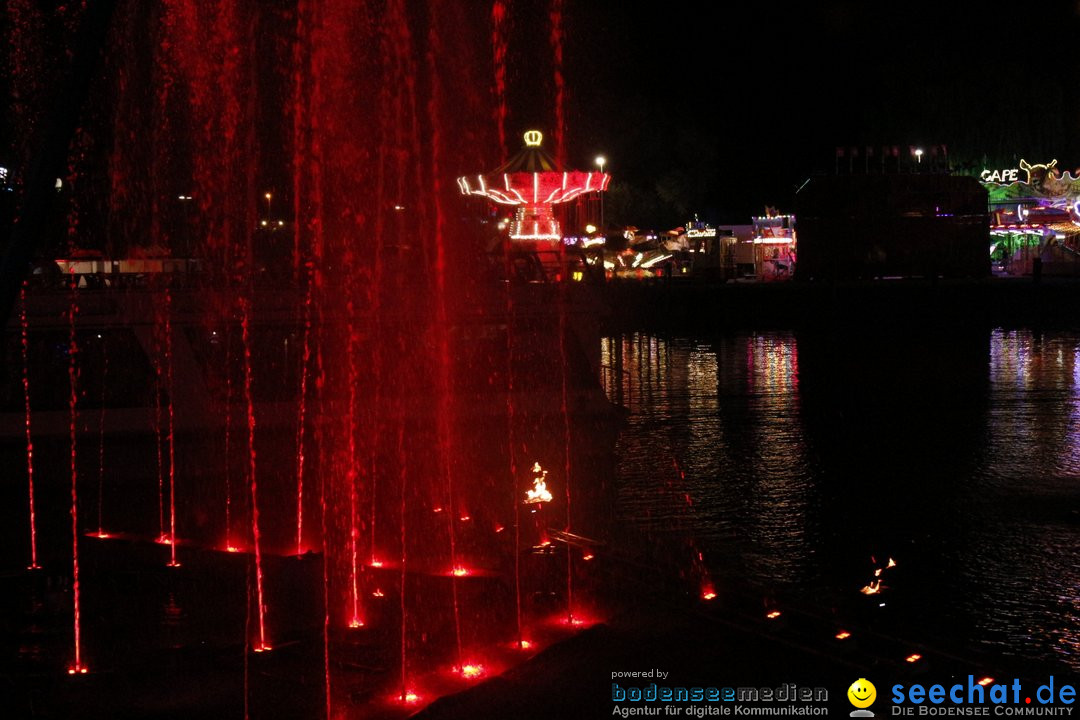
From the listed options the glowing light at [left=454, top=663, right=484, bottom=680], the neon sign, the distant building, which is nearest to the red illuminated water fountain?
the distant building

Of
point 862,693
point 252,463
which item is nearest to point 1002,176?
point 252,463

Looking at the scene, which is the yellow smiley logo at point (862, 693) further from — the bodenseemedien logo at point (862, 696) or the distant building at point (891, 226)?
the distant building at point (891, 226)

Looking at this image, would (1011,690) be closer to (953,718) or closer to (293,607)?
(953,718)

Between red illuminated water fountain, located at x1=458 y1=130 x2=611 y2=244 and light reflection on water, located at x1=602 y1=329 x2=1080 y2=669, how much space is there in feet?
24.1

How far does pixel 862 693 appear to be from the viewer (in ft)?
21.3

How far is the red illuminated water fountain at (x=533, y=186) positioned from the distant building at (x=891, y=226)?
2154 centimetres

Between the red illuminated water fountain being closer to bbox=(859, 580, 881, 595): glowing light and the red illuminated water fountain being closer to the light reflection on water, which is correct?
the light reflection on water

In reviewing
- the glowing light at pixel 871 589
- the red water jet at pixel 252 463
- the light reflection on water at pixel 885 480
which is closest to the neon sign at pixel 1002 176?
the light reflection on water at pixel 885 480

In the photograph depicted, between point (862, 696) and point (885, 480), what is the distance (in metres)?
7.88

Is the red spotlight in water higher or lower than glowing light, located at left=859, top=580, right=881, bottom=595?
lower

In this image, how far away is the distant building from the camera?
51469 mm

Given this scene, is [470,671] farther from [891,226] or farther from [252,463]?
[891,226]

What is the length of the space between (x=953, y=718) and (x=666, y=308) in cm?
3593

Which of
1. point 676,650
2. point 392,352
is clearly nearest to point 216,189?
point 392,352
